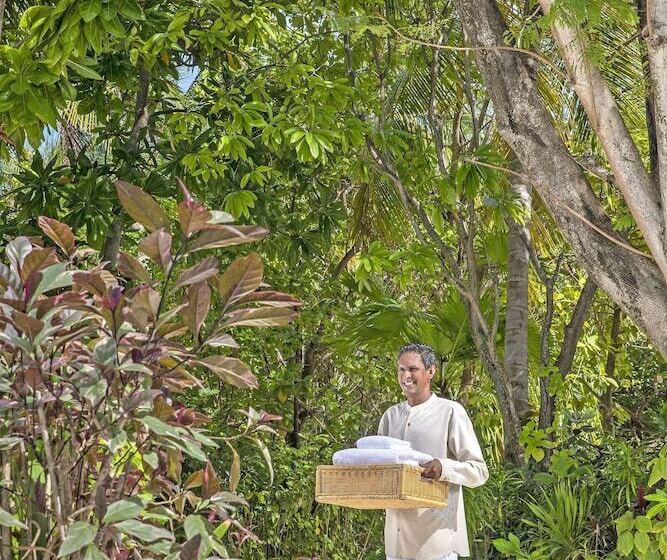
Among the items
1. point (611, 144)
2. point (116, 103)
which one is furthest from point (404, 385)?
point (116, 103)

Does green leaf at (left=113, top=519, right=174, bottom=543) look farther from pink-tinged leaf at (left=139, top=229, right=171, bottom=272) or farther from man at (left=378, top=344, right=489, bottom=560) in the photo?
man at (left=378, top=344, right=489, bottom=560)

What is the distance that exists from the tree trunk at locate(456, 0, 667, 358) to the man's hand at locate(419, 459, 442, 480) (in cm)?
72

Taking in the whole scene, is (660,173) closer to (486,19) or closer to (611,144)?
(611,144)

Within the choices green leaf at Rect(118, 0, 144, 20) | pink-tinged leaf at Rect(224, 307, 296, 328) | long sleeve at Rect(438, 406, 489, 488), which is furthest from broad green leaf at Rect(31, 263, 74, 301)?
green leaf at Rect(118, 0, 144, 20)

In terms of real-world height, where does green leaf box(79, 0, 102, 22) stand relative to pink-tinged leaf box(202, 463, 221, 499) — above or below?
above

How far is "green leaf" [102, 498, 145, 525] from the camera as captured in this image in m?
1.37

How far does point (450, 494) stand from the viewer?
3.48 metres

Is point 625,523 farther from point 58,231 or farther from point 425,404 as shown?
point 58,231

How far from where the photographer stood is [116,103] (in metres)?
5.31

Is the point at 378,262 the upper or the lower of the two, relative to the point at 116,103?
lower

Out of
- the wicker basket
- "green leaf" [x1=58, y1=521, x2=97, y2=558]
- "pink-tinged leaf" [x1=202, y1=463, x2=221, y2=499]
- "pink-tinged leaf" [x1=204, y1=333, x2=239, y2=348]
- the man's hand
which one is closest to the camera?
"green leaf" [x1=58, y1=521, x2=97, y2=558]

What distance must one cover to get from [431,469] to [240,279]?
5.99 ft

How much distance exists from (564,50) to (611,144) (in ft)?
1.00

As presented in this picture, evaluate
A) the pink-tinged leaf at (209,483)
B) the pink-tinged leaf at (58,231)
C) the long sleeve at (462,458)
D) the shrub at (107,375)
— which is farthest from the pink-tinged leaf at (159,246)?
the long sleeve at (462,458)
